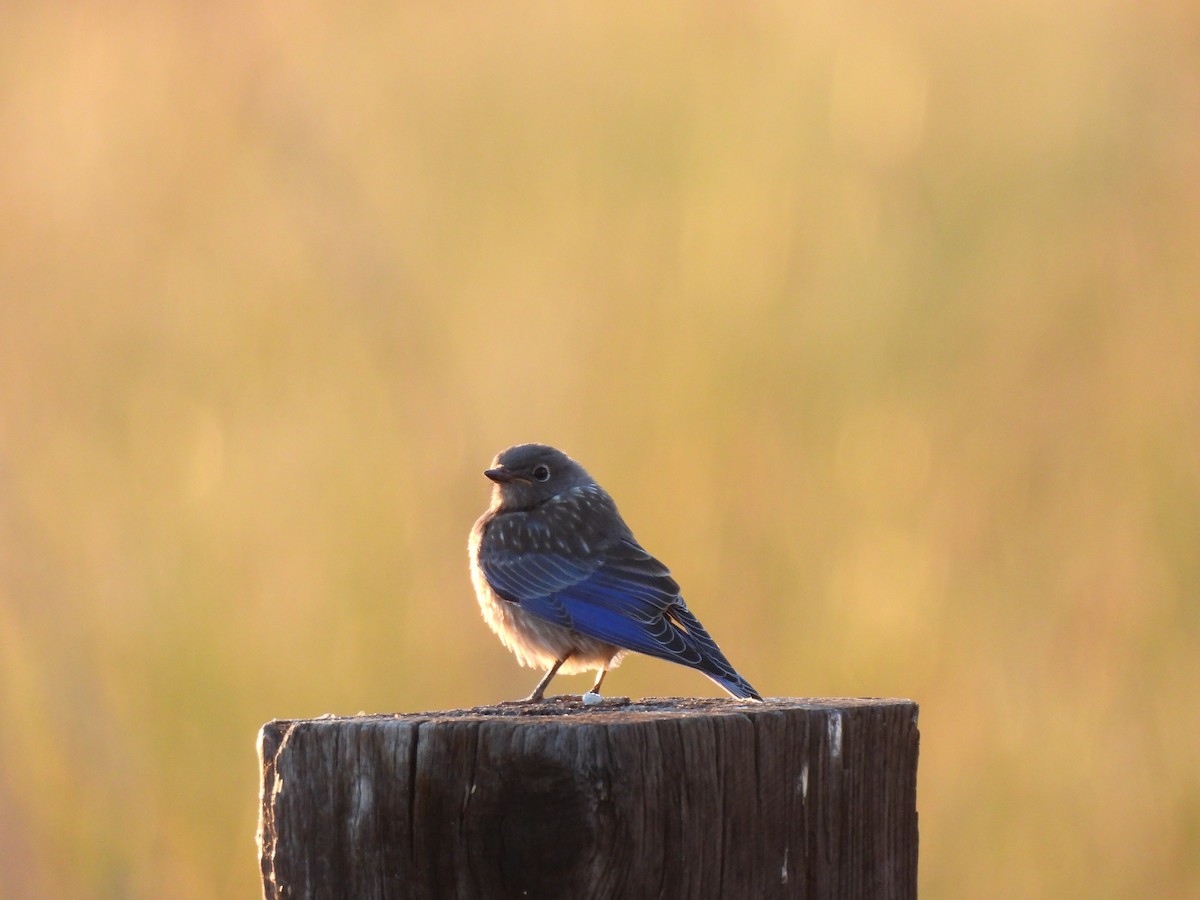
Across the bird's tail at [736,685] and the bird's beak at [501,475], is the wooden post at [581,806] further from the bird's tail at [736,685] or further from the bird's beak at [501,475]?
the bird's beak at [501,475]

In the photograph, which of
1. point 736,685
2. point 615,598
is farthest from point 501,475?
point 736,685

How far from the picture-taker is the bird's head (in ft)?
21.0

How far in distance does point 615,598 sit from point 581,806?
245cm

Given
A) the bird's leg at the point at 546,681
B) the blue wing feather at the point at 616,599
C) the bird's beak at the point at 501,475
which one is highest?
the bird's beak at the point at 501,475

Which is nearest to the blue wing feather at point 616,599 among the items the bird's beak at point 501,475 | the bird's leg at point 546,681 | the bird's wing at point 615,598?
the bird's wing at point 615,598

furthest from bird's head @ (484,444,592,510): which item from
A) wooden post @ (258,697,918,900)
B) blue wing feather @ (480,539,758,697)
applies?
wooden post @ (258,697,918,900)

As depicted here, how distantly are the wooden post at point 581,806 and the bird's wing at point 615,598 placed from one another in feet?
5.13

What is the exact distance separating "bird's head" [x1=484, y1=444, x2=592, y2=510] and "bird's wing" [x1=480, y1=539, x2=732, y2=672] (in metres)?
0.69

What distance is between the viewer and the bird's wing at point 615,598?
15.8 feet

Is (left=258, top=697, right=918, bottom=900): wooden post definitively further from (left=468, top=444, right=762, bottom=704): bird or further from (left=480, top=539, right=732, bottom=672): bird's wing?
(left=480, top=539, right=732, bottom=672): bird's wing

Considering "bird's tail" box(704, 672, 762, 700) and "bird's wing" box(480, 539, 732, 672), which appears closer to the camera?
"bird's tail" box(704, 672, 762, 700)

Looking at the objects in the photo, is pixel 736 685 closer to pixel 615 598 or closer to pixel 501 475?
pixel 615 598

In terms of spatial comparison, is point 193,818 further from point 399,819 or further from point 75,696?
point 399,819

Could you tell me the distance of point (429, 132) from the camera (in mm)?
8617
